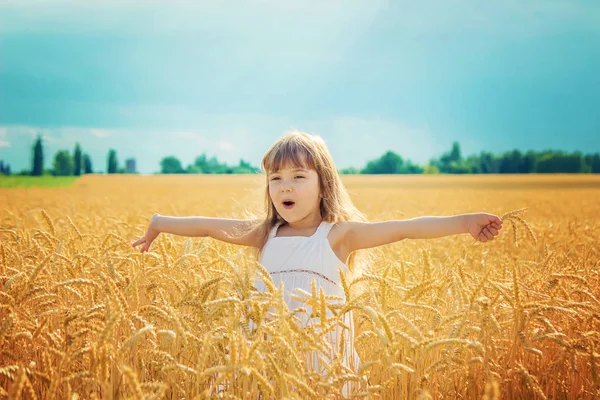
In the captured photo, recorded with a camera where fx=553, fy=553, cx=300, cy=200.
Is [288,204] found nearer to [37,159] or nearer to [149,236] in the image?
[149,236]

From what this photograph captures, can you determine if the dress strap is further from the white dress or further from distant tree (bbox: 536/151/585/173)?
distant tree (bbox: 536/151/585/173)

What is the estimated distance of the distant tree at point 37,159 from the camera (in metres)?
59.5

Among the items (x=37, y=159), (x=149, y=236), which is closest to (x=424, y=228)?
(x=149, y=236)

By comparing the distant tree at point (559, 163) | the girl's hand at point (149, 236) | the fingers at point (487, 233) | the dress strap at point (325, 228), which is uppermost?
the distant tree at point (559, 163)

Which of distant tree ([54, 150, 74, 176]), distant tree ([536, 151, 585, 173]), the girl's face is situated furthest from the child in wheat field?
distant tree ([54, 150, 74, 176])

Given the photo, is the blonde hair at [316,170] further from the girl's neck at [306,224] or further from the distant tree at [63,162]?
the distant tree at [63,162]

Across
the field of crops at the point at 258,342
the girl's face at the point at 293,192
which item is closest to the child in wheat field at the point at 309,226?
the girl's face at the point at 293,192

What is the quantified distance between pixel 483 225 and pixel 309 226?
3.39ft

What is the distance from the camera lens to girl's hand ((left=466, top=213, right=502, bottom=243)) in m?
2.73

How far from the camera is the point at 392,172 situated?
76312 mm

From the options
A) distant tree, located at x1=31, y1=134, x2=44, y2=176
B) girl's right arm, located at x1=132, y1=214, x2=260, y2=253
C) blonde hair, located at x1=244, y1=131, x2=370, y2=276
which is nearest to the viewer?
blonde hair, located at x1=244, y1=131, x2=370, y2=276

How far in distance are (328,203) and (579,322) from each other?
1476 millimetres

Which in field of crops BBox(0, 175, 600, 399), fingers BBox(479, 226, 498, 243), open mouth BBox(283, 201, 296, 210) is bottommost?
field of crops BBox(0, 175, 600, 399)

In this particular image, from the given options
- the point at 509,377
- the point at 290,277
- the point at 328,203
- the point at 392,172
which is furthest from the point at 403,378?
the point at 392,172
